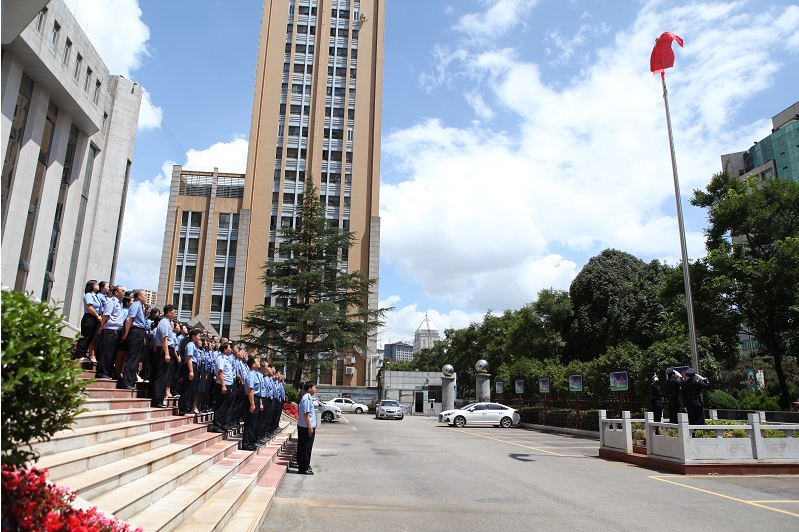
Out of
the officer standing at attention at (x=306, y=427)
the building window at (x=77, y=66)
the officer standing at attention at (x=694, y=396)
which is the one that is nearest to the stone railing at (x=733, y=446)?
the officer standing at attention at (x=694, y=396)

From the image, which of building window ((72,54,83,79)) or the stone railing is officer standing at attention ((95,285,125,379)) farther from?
building window ((72,54,83,79))

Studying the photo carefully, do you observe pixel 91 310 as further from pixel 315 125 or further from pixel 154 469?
pixel 315 125

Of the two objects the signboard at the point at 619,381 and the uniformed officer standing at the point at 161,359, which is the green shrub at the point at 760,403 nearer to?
the signboard at the point at 619,381

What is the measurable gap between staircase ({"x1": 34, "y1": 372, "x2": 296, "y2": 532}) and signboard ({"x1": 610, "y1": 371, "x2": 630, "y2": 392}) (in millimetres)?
14145

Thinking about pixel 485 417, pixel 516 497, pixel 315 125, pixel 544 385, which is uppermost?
pixel 315 125

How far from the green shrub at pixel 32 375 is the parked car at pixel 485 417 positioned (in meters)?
26.8

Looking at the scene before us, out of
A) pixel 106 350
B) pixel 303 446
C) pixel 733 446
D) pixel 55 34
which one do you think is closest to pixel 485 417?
pixel 733 446

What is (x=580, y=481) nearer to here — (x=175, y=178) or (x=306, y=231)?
(x=306, y=231)

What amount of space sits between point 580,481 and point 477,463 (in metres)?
3.23

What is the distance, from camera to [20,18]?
27.5 feet

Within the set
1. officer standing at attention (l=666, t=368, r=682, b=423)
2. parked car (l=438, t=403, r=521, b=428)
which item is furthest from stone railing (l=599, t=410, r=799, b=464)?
parked car (l=438, t=403, r=521, b=428)

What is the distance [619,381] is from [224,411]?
1470 cm

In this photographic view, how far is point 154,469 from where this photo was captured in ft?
20.3

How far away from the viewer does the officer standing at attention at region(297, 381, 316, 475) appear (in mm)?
10289
